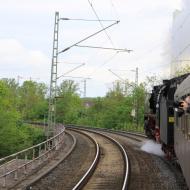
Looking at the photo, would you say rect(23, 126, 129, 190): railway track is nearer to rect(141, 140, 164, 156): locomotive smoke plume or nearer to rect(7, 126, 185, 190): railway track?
rect(7, 126, 185, 190): railway track

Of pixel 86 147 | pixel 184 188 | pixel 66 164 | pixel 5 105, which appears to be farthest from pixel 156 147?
pixel 5 105

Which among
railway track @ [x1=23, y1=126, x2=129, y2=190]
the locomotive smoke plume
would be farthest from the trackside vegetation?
railway track @ [x1=23, y1=126, x2=129, y2=190]

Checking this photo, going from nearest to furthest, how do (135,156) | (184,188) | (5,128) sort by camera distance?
1. (184,188)
2. (135,156)
3. (5,128)

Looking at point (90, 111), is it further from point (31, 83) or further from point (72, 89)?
point (31, 83)

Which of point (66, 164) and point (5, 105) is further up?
point (5, 105)

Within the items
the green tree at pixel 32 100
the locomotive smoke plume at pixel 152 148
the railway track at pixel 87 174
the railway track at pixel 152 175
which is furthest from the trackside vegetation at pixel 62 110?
the railway track at pixel 152 175

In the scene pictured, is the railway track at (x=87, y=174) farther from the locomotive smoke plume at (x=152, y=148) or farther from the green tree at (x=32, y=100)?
the green tree at (x=32, y=100)

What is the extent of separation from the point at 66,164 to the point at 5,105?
43157 mm

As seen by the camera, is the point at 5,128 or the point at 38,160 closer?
the point at 38,160

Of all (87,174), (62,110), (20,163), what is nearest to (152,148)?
(20,163)

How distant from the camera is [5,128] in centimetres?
5934

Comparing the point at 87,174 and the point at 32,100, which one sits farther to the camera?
the point at 32,100

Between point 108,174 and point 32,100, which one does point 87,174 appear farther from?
point 32,100

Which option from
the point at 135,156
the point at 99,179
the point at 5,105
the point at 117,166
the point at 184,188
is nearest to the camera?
the point at 184,188
